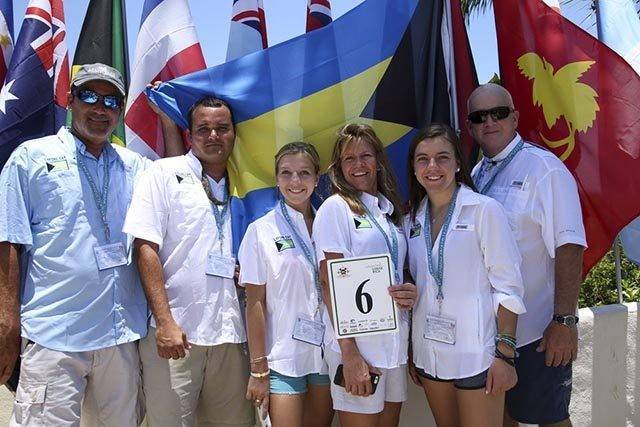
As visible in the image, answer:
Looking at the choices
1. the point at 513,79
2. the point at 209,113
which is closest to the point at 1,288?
the point at 209,113

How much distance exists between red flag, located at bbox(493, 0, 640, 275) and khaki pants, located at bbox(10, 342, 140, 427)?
119 inches

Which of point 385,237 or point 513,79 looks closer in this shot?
point 385,237

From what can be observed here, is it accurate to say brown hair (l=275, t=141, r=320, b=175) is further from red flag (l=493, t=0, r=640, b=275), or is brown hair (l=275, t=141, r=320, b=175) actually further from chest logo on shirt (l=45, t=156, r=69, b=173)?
red flag (l=493, t=0, r=640, b=275)

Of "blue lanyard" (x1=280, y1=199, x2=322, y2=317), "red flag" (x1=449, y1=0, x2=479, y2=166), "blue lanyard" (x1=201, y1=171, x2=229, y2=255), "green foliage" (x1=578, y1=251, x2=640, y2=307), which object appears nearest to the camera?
"blue lanyard" (x1=280, y1=199, x2=322, y2=317)

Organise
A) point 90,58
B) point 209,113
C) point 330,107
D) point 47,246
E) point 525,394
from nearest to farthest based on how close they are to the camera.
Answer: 1. point 47,246
2. point 525,394
3. point 209,113
4. point 330,107
5. point 90,58

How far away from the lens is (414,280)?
3.22 metres

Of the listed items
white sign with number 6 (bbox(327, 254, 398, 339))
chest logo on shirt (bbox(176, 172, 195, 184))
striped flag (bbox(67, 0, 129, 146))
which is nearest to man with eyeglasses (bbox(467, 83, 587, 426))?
white sign with number 6 (bbox(327, 254, 398, 339))

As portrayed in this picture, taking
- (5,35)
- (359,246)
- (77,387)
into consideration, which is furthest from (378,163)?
(5,35)

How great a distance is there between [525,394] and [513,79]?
222 centimetres

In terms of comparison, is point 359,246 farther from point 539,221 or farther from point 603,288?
point 603,288

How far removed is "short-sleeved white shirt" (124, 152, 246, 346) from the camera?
3.35m

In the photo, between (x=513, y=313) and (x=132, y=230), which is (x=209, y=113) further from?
(x=513, y=313)

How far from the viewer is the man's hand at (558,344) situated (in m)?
3.32

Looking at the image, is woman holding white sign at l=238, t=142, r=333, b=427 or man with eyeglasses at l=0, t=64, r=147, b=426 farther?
woman holding white sign at l=238, t=142, r=333, b=427
